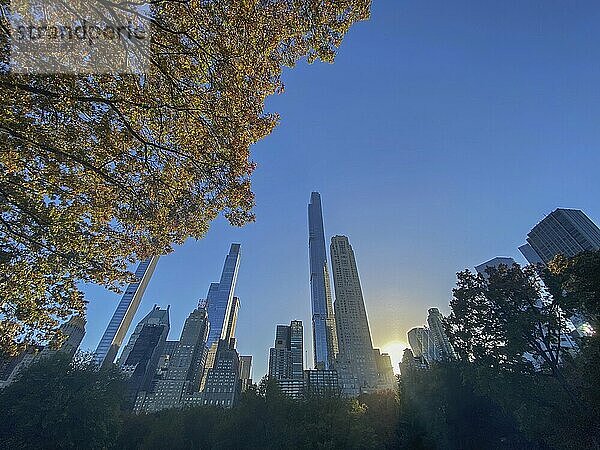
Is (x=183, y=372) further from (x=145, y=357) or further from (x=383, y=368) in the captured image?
(x=383, y=368)

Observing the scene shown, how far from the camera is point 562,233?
294 feet

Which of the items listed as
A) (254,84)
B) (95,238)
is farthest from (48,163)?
(254,84)

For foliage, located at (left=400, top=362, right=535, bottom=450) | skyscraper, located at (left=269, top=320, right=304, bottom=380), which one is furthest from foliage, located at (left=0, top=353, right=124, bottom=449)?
skyscraper, located at (left=269, top=320, right=304, bottom=380)

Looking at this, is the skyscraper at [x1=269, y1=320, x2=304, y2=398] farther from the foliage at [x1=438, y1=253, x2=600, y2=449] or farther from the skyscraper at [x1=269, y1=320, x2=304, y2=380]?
the foliage at [x1=438, y1=253, x2=600, y2=449]

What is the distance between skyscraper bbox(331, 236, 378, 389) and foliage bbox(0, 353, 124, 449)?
4045 inches

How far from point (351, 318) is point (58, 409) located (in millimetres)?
136884

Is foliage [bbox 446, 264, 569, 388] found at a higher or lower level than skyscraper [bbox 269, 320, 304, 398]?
A: lower

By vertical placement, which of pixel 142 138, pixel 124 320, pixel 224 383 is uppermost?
pixel 124 320

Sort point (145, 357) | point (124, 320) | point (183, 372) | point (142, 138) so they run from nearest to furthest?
point (142, 138), point (145, 357), point (183, 372), point (124, 320)

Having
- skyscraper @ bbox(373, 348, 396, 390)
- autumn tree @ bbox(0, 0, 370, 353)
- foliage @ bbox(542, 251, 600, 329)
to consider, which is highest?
skyscraper @ bbox(373, 348, 396, 390)

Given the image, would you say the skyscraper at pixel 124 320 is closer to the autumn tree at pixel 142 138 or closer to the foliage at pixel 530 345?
the foliage at pixel 530 345

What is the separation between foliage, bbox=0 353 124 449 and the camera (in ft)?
72.6

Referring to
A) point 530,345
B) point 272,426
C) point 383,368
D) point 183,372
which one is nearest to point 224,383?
point 183,372

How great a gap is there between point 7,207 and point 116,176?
2546mm
